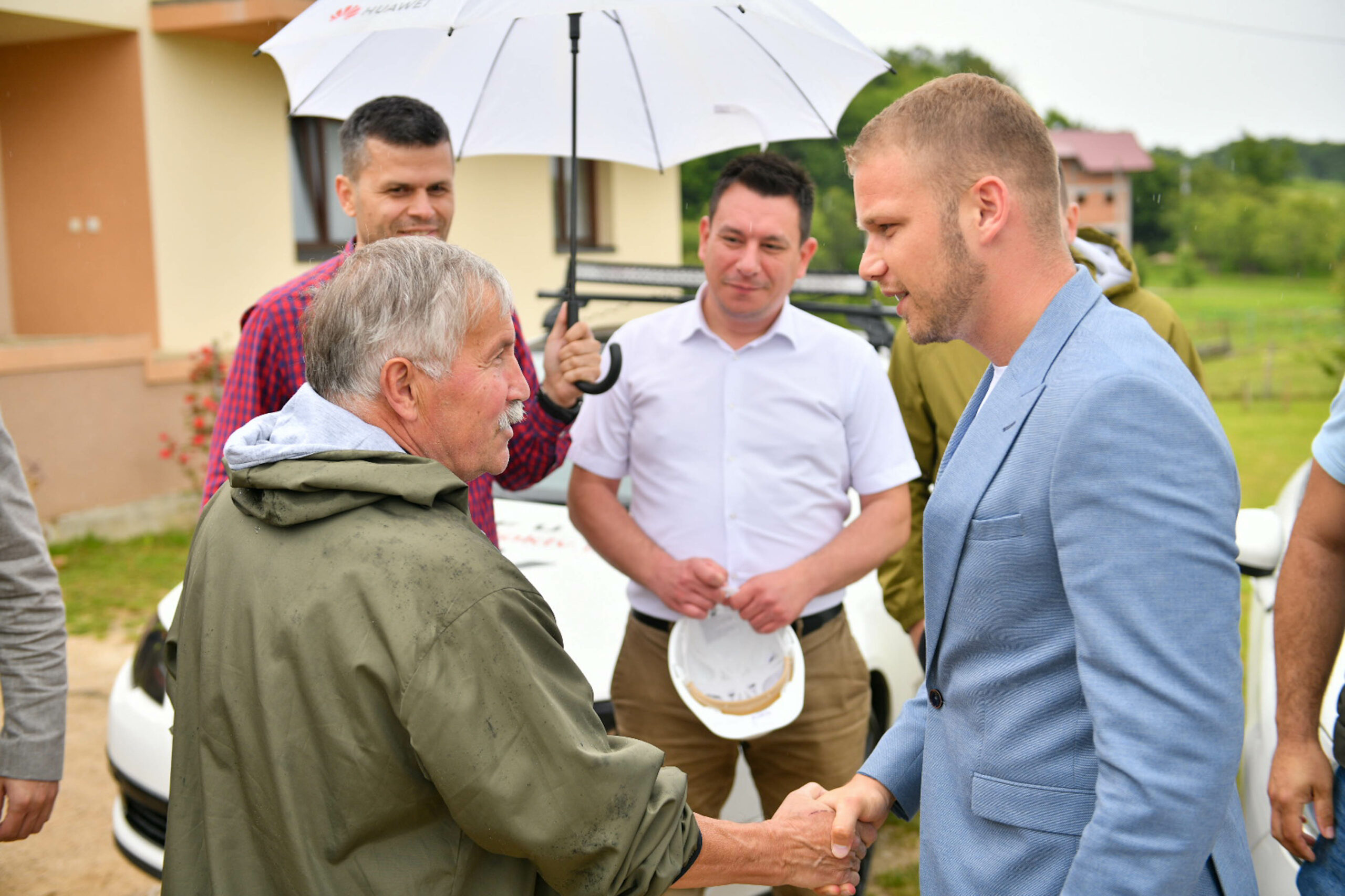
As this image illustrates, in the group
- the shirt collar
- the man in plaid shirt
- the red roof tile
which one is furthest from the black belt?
the red roof tile

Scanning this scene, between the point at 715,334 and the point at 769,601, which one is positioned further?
the point at 715,334

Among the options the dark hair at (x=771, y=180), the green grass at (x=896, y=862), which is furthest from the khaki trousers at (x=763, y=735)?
the dark hair at (x=771, y=180)

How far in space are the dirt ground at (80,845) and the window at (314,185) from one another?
660 centimetres

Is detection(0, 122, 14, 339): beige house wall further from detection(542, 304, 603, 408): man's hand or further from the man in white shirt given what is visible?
detection(542, 304, 603, 408): man's hand

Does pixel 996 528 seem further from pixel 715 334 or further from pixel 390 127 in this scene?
pixel 390 127

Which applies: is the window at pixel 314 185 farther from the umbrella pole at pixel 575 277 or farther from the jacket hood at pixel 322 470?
the jacket hood at pixel 322 470

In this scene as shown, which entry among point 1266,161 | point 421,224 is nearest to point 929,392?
point 421,224

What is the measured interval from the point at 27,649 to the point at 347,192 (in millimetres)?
1391

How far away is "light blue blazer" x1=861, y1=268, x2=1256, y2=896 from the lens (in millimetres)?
1429

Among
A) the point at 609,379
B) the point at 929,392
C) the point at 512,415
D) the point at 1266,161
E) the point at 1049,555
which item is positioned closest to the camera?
the point at 1049,555

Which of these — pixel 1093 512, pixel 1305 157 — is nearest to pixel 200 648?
pixel 1093 512

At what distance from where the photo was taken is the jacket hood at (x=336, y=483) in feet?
5.10

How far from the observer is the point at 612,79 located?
Answer: 3.47 meters

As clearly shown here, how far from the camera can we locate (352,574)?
1.53 meters
